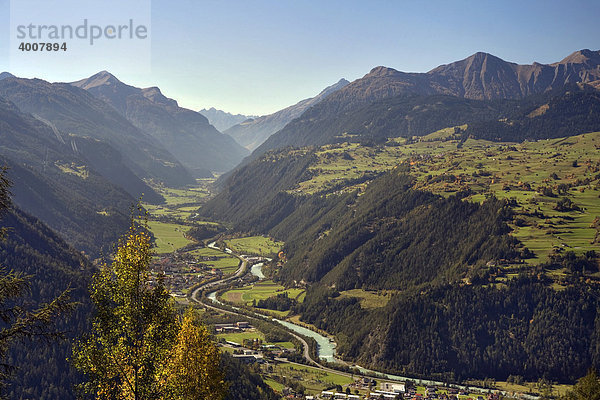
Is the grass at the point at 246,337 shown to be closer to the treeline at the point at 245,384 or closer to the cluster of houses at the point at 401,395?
the treeline at the point at 245,384

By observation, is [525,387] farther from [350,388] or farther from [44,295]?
[44,295]

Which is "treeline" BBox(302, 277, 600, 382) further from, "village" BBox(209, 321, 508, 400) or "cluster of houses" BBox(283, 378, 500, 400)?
"village" BBox(209, 321, 508, 400)

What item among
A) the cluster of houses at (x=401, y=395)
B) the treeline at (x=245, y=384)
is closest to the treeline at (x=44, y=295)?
the treeline at (x=245, y=384)

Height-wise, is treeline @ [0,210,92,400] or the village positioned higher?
treeline @ [0,210,92,400]

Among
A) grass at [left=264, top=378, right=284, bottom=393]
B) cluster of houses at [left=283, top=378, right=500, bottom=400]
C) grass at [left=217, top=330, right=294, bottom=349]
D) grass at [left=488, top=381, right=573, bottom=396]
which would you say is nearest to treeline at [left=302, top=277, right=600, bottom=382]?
grass at [left=488, top=381, right=573, bottom=396]

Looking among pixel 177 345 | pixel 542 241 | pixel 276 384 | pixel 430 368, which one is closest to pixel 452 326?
pixel 430 368

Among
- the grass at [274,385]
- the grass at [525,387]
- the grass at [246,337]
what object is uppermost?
the grass at [246,337]
